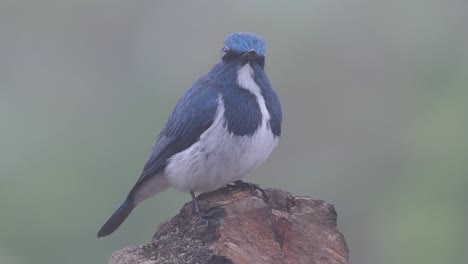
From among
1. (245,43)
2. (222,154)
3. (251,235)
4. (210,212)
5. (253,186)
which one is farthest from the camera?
(245,43)

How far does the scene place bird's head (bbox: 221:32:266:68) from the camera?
612cm

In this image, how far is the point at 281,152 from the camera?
375 inches

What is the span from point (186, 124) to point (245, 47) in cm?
60

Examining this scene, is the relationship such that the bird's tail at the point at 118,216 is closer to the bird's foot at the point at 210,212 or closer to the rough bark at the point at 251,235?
the rough bark at the point at 251,235

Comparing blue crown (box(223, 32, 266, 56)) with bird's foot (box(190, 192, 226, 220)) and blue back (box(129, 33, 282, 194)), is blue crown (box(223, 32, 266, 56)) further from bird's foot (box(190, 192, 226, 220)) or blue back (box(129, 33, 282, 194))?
bird's foot (box(190, 192, 226, 220))

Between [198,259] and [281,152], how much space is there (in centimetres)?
468

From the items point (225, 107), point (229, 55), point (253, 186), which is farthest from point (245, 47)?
point (253, 186)

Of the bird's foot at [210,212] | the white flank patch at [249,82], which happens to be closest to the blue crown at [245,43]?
the white flank patch at [249,82]

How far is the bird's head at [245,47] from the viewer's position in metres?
6.12

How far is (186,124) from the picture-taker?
6227 millimetres

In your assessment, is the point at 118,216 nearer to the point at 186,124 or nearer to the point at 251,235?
the point at 186,124

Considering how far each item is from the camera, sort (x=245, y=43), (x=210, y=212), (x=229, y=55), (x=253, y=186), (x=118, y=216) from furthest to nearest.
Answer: (x=118, y=216) < (x=229, y=55) < (x=245, y=43) < (x=253, y=186) < (x=210, y=212)

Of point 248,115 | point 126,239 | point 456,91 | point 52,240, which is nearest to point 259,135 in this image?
point 248,115

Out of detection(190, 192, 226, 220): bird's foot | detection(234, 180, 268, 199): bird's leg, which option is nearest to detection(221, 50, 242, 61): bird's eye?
detection(234, 180, 268, 199): bird's leg
